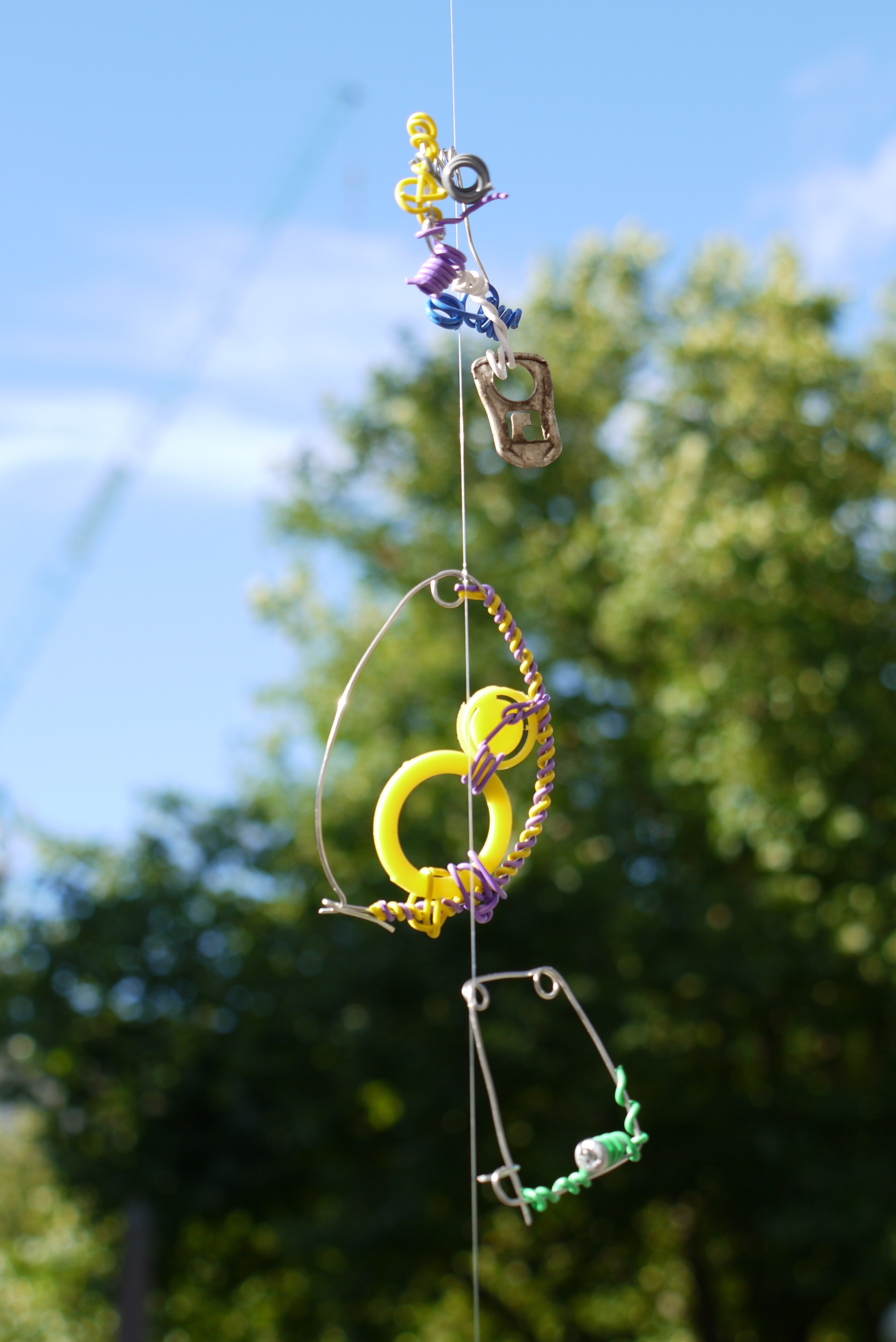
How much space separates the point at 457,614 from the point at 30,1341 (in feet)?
24.9

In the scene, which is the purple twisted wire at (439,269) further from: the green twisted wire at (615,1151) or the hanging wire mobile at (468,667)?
the green twisted wire at (615,1151)

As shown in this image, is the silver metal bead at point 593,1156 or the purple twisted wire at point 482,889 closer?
the silver metal bead at point 593,1156

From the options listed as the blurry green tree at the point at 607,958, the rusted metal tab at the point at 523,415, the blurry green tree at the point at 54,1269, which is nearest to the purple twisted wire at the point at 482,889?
the rusted metal tab at the point at 523,415

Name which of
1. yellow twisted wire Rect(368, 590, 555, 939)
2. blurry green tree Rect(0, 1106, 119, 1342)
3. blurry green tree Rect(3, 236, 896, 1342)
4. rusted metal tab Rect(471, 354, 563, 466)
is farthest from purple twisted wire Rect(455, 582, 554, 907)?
blurry green tree Rect(0, 1106, 119, 1342)

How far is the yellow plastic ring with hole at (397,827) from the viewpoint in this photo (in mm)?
2447

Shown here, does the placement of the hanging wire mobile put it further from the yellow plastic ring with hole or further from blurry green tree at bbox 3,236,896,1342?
blurry green tree at bbox 3,236,896,1342

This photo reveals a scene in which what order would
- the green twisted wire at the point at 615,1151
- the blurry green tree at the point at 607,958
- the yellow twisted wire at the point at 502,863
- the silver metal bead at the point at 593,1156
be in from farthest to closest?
the blurry green tree at the point at 607,958, the yellow twisted wire at the point at 502,863, the silver metal bead at the point at 593,1156, the green twisted wire at the point at 615,1151

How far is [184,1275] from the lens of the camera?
1112cm

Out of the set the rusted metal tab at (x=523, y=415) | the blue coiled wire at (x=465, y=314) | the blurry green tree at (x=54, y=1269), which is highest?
the blue coiled wire at (x=465, y=314)

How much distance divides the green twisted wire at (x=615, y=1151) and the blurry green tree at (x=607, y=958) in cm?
773

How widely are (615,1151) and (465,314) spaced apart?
1523 millimetres

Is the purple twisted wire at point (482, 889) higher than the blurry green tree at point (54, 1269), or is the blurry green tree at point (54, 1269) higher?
the purple twisted wire at point (482, 889)

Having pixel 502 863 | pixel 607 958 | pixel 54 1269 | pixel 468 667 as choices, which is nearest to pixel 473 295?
pixel 468 667

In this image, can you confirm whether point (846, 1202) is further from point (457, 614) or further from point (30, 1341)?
point (30, 1341)
